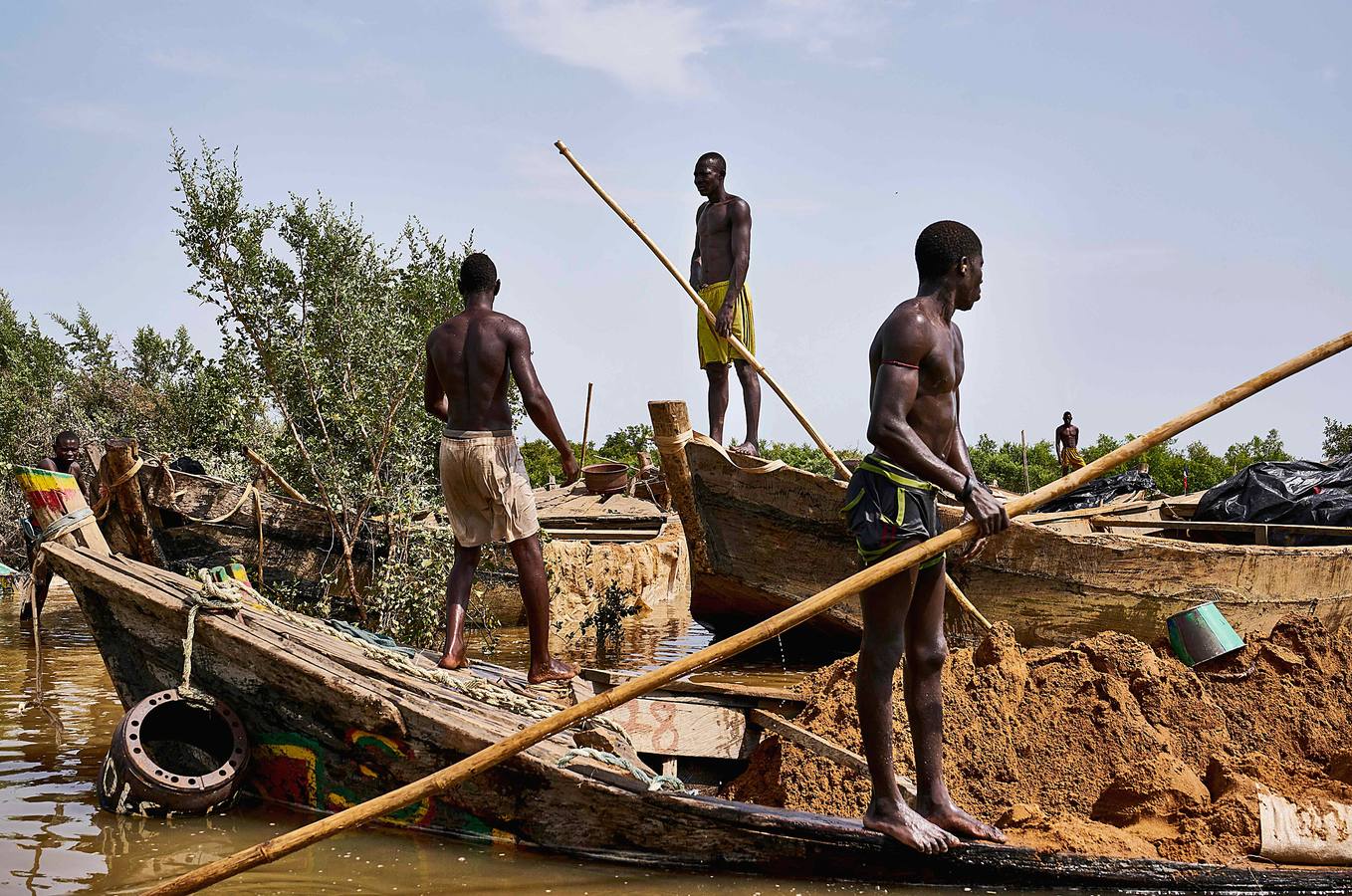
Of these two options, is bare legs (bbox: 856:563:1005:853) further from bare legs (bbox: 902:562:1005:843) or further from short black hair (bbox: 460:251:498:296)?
short black hair (bbox: 460:251:498:296)

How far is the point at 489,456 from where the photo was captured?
521cm

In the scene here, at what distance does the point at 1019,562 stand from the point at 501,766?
13.3ft

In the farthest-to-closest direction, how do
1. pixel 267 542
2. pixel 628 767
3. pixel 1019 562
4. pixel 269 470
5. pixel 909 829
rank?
pixel 267 542 → pixel 269 470 → pixel 1019 562 → pixel 628 767 → pixel 909 829

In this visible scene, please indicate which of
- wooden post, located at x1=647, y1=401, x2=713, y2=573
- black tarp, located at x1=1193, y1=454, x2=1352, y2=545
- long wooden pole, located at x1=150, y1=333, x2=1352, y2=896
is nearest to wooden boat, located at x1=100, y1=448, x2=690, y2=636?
wooden post, located at x1=647, y1=401, x2=713, y2=573

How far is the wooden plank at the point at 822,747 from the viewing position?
431cm

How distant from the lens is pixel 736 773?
5.18 meters

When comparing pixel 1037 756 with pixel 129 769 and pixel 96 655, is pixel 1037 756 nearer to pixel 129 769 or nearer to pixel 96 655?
pixel 129 769

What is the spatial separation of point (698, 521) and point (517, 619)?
3.76 meters

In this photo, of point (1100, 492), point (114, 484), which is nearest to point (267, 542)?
point (114, 484)

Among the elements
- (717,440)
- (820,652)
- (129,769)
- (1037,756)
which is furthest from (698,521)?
(129,769)

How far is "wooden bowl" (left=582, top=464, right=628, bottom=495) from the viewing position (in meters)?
15.0

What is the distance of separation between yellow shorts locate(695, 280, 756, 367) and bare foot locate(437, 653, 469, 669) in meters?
2.99

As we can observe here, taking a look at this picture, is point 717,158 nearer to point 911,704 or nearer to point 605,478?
point 911,704

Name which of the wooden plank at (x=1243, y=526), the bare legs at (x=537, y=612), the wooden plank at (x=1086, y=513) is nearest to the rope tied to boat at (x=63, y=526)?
the bare legs at (x=537, y=612)
